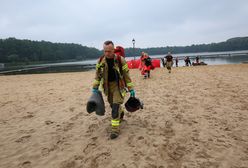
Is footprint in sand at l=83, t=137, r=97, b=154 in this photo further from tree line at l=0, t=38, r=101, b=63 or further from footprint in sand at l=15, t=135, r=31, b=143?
tree line at l=0, t=38, r=101, b=63

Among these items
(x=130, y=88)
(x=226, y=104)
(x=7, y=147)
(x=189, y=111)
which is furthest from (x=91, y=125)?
(x=226, y=104)

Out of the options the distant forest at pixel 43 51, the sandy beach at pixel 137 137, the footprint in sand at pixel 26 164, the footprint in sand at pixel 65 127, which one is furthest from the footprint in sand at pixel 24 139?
the distant forest at pixel 43 51

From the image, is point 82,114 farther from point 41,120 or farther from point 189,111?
point 189,111

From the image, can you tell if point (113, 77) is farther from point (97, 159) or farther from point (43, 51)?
point (43, 51)

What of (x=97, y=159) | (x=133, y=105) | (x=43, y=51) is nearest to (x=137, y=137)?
(x=133, y=105)

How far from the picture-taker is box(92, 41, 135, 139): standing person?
4770 millimetres

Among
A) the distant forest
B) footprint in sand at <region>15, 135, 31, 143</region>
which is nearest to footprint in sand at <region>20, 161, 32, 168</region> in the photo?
footprint in sand at <region>15, 135, 31, 143</region>

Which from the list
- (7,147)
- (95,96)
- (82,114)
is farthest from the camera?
(82,114)

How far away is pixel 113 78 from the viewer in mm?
4973

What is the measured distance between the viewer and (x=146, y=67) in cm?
1529

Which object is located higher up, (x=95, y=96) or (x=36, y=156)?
(x=95, y=96)

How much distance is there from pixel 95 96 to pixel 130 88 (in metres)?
0.77

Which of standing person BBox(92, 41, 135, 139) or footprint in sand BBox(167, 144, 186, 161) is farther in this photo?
standing person BBox(92, 41, 135, 139)

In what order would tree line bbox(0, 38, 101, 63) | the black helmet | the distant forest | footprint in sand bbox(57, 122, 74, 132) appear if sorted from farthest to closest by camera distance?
the distant forest
tree line bbox(0, 38, 101, 63)
footprint in sand bbox(57, 122, 74, 132)
the black helmet
